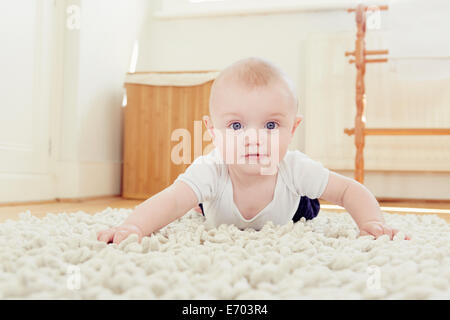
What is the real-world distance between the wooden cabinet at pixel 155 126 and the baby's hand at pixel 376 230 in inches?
46.6

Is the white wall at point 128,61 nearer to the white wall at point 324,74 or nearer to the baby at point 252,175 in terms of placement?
the white wall at point 324,74

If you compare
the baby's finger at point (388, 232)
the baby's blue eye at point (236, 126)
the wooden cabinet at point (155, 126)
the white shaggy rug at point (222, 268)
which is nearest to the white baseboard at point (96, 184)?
the wooden cabinet at point (155, 126)

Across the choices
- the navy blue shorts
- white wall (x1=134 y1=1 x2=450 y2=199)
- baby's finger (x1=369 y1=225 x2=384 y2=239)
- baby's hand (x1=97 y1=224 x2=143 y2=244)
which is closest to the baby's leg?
the navy blue shorts

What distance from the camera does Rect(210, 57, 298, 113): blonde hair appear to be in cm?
76

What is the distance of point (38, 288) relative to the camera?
39cm

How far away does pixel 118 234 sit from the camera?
63 centimetres

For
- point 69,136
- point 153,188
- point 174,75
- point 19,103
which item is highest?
point 174,75

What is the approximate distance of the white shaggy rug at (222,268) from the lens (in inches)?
15.4

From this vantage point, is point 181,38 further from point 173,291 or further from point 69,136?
point 173,291

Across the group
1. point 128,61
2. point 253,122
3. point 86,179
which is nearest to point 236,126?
point 253,122

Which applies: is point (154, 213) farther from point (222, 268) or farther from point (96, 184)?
point (96, 184)
